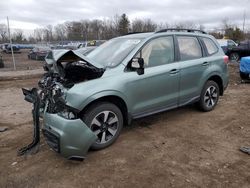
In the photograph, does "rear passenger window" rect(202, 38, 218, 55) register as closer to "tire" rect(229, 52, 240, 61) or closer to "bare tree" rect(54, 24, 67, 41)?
"tire" rect(229, 52, 240, 61)

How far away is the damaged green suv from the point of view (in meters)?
3.54

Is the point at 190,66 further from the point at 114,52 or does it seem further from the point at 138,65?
the point at 114,52

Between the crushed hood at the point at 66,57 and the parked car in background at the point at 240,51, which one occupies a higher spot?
the crushed hood at the point at 66,57

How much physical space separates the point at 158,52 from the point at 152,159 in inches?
76.8

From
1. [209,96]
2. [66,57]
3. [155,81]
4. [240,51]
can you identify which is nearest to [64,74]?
[66,57]

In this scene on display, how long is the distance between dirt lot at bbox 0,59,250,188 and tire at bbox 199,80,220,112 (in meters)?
0.31

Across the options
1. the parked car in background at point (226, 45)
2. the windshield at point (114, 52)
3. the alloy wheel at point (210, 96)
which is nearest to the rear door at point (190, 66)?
the alloy wheel at point (210, 96)

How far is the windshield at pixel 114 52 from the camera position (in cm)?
433

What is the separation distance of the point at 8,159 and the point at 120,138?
5.78 feet

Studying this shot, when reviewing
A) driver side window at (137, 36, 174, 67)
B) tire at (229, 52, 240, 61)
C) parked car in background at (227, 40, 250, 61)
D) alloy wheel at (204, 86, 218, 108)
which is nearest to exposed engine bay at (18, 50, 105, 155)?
driver side window at (137, 36, 174, 67)

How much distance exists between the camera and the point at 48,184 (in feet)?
10.3

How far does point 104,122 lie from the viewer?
3957 mm

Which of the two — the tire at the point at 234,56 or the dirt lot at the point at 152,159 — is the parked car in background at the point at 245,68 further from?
the tire at the point at 234,56

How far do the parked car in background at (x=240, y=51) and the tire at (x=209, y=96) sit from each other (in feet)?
44.9
